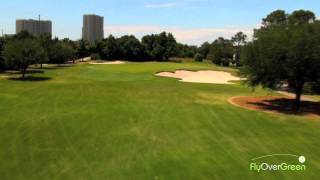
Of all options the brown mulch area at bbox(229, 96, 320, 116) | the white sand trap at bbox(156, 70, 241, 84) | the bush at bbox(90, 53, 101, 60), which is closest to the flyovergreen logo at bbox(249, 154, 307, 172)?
the brown mulch area at bbox(229, 96, 320, 116)

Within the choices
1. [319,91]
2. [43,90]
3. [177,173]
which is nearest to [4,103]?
[43,90]

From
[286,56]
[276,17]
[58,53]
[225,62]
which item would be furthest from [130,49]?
[286,56]

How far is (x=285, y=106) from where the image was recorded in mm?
36844

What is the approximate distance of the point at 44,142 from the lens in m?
23.4

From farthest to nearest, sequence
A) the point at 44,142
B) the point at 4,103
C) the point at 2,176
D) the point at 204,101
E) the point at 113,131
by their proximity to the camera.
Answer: the point at 204,101 < the point at 4,103 < the point at 113,131 < the point at 44,142 < the point at 2,176

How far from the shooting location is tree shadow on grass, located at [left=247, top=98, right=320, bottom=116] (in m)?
34.2

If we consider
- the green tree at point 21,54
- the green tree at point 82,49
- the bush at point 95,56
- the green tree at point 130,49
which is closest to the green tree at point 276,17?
the green tree at point 21,54

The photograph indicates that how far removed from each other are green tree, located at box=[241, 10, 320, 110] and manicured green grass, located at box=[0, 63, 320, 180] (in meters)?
3.91

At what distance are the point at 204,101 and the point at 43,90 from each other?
1644cm

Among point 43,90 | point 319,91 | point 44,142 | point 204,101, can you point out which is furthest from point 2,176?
point 319,91

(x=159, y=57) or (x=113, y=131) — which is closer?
(x=113, y=131)

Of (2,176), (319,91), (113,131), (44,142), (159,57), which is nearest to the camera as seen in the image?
(2,176)

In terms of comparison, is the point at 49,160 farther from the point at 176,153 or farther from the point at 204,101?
the point at 204,101

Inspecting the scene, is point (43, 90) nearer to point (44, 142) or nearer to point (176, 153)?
point (44, 142)
